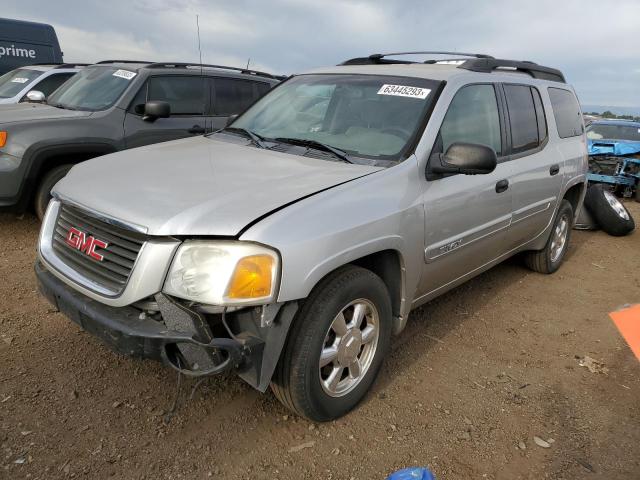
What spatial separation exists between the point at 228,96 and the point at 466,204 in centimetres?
437

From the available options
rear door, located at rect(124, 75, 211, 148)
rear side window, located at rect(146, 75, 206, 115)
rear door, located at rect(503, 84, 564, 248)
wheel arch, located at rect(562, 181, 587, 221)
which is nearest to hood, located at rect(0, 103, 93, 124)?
rear door, located at rect(124, 75, 211, 148)

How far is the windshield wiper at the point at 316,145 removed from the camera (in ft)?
9.59

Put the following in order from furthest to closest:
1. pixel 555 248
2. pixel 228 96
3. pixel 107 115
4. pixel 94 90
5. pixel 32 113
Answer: pixel 228 96
pixel 94 90
pixel 107 115
pixel 32 113
pixel 555 248

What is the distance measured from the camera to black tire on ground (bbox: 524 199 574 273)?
16.4 ft

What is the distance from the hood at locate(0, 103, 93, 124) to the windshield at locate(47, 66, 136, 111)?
18 cm

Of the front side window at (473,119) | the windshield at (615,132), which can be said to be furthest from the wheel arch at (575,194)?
the windshield at (615,132)

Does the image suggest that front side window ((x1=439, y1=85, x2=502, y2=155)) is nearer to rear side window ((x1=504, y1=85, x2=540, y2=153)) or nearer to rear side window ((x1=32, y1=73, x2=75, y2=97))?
rear side window ((x1=504, y1=85, x2=540, y2=153))

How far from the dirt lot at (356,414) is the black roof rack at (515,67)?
6.14ft

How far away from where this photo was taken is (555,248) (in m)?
5.25

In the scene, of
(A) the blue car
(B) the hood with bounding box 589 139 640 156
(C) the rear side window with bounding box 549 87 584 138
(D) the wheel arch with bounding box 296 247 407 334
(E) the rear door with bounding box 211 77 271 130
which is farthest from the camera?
(B) the hood with bounding box 589 139 640 156

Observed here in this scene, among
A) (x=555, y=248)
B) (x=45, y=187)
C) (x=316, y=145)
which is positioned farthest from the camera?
(x=555, y=248)

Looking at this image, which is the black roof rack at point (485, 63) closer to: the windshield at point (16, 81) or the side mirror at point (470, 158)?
the side mirror at point (470, 158)

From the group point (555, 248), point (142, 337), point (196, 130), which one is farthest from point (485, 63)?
point (196, 130)

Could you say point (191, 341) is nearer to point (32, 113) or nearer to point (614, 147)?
point (32, 113)
